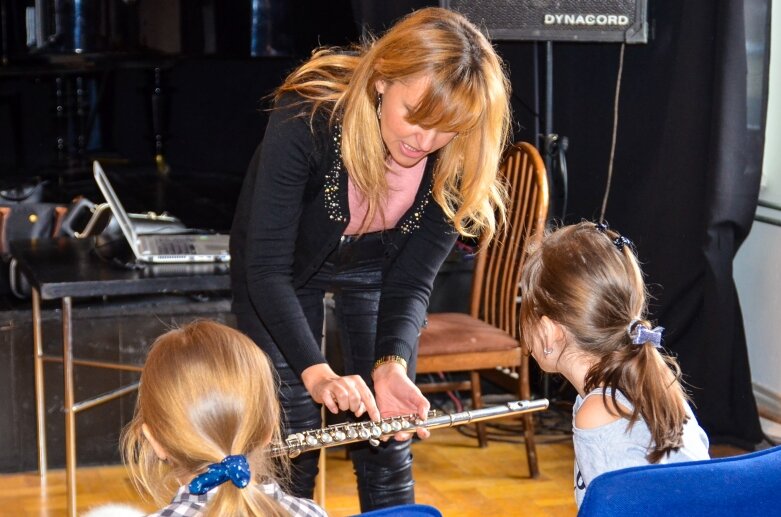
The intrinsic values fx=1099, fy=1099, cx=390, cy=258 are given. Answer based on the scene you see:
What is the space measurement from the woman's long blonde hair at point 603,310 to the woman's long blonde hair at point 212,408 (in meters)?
0.45

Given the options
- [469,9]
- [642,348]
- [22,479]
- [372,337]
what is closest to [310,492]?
[372,337]

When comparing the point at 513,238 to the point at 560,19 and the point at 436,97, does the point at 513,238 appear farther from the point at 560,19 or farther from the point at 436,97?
the point at 436,97

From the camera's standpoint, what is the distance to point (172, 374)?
1139 mm

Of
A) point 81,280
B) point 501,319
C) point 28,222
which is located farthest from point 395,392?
point 28,222

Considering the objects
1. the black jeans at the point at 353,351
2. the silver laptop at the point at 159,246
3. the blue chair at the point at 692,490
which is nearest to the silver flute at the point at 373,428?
Result: the black jeans at the point at 353,351

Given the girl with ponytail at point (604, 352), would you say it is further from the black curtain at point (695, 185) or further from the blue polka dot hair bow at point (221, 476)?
the black curtain at point (695, 185)

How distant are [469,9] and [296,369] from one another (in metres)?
1.50

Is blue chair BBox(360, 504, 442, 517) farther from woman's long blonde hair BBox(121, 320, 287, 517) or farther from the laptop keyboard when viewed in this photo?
the laptop keyboard

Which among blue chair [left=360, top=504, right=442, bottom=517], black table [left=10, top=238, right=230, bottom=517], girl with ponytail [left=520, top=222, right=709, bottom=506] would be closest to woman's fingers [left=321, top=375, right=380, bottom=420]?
girl with ponytail [left=520, top=222, right=709, bottom=506]

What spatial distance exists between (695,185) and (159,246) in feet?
4.69

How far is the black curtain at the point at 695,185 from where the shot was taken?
A: 282 cm

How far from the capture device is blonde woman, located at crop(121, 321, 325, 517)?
3.58ft

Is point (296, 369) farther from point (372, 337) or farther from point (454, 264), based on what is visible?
point (454, 264)

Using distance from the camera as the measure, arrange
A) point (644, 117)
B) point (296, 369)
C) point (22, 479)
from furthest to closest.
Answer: point (644, 117), point (22, 479), point (296, 369)
